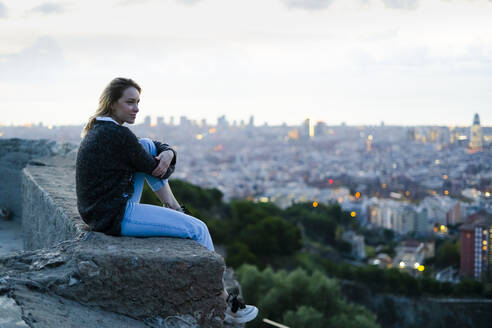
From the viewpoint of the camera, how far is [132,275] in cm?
171

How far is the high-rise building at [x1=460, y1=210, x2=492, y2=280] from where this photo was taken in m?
26.2

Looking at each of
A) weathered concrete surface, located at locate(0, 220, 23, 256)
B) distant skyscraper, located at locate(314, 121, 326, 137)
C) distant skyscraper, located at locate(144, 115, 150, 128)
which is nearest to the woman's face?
weathered concrete surface, located at locate(0, 220, 23, 256)

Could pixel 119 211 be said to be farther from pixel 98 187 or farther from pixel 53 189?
pixel 53 189

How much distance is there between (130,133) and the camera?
1.96 meters

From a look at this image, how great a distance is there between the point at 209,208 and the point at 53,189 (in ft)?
54.7

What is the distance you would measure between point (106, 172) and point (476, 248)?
27821 mm

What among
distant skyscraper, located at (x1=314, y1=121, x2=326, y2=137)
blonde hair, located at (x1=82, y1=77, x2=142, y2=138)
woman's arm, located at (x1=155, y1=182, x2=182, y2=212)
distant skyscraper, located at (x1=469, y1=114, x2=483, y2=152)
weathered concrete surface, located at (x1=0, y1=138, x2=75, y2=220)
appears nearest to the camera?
blonde hair, located at (x1=82, y1=77, x2=142, y2=138)

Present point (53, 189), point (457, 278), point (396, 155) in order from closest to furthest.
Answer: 1. point (53, 189)
2. point (457, 278)
3. point (396, 155)

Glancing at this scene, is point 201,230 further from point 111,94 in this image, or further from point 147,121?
point 147,121

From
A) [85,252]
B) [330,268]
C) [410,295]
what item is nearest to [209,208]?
[330,268]

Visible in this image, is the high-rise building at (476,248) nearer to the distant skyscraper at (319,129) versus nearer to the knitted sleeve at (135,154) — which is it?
the knitted sleeve at (135,154)

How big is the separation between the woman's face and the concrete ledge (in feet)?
1.51

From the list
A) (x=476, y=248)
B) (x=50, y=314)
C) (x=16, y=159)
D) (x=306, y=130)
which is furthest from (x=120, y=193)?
(x=306, y=130)

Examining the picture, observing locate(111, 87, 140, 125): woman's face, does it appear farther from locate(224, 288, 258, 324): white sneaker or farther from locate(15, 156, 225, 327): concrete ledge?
locate(224, 288, 258, 324): white sneaker
